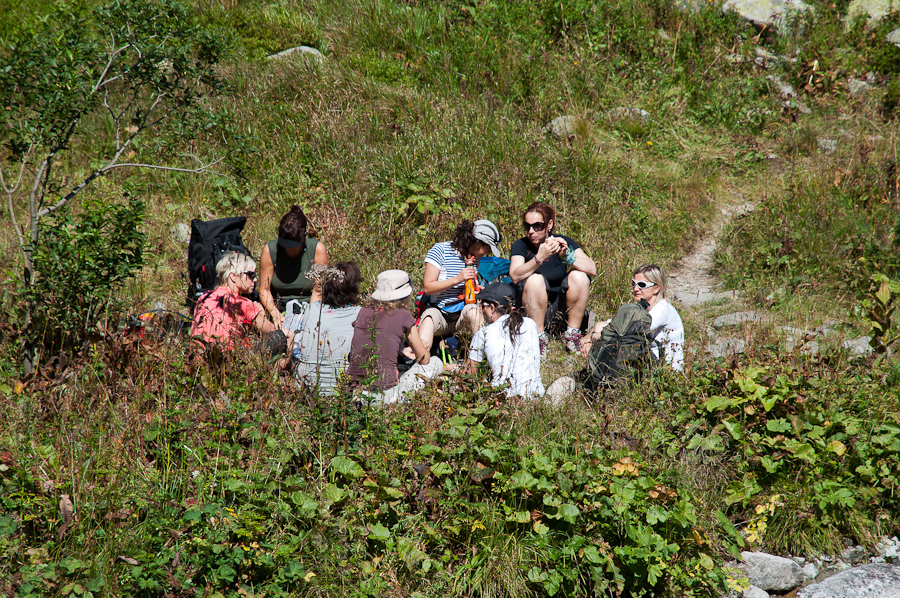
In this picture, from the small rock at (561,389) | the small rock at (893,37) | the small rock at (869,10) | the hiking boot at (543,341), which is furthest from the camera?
the small rock at (869,10)

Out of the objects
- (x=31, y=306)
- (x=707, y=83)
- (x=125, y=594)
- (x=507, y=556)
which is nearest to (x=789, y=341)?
(x=507, y=556)

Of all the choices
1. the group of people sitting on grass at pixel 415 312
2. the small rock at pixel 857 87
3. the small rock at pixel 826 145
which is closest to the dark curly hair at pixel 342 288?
the group of people sitting on grass at pixel 415 312

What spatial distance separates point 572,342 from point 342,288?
209 cm

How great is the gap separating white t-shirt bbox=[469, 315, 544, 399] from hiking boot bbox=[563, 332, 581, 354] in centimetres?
111

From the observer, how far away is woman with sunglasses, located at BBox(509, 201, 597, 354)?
17.8 feet

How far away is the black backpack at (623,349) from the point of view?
421 cm

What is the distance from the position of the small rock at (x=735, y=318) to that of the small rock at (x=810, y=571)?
7.99 feet

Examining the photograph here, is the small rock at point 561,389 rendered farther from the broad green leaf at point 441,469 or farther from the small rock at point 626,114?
the small rock at point 626,114

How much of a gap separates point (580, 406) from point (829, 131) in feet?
23.6

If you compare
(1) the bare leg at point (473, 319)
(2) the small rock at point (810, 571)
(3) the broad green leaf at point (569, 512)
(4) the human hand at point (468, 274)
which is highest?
(3) the broad green leaf at point (569, 512)

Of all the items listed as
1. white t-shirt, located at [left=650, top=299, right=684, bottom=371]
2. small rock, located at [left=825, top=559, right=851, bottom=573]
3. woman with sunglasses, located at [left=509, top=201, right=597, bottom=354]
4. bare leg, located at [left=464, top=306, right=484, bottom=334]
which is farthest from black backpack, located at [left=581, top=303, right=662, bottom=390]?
small rock, located at [left=825, top=559, right=851, bottom=573]

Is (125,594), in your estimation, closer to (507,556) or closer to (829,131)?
(507,556)

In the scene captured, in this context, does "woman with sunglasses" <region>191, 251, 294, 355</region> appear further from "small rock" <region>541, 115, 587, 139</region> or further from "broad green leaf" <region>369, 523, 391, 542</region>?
"small rock" <region>541, 115, 587, 139</region>

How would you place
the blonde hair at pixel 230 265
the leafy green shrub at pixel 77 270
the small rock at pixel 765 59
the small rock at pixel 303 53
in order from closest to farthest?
the leafy green shrub at pixel 77 270
the blonde hair at pixel 230 265
the small rock at pixel 303 53
the small rock at pixel 765 59
